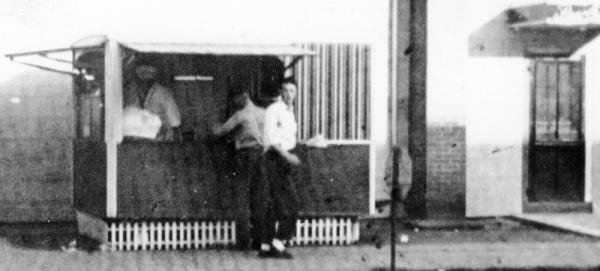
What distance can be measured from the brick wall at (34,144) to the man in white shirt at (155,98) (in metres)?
2.02

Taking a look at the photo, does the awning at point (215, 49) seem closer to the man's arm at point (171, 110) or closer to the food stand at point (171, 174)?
the food stand at point (171, 174)

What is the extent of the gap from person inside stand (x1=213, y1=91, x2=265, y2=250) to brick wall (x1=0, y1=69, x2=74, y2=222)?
302 centimetres

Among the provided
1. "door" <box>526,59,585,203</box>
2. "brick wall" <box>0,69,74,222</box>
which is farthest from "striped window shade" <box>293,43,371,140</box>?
"door" <box>526,59,585,203</box>

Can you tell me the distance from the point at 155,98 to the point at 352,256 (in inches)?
114

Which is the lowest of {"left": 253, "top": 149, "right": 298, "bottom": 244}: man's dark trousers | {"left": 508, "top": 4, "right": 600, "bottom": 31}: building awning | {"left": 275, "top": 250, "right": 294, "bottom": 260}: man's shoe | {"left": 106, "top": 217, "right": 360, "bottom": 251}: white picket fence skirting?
{"left": 275, "top": 250, "right": 294, "bottom": 260}: man's shoe

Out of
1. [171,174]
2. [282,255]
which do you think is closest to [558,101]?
[282,255]

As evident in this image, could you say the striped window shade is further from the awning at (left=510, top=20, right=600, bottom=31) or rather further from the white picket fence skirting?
the awning at (left=510, top=20, right=600, bottom=31)

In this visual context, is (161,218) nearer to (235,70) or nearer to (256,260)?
(256,260)

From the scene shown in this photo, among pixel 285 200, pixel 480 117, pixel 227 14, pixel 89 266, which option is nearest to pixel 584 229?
pixel 480 117

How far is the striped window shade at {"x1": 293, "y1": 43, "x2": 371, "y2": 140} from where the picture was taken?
12.1 meters

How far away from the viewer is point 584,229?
13.6 meters

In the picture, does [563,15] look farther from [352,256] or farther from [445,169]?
[352,256]

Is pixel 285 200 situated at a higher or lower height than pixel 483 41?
lower

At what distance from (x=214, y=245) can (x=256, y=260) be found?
0.97m
